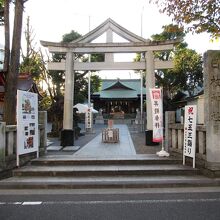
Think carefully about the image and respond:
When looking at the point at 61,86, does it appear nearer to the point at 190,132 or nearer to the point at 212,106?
the point at 190,132

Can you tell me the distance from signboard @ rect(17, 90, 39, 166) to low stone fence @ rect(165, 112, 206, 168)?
4.57m

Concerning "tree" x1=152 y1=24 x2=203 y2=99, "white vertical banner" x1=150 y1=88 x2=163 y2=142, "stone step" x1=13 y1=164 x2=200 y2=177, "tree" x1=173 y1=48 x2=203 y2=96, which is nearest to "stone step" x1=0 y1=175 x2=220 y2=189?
"stone step" x1=13 y1=164 x2=200 y2=177

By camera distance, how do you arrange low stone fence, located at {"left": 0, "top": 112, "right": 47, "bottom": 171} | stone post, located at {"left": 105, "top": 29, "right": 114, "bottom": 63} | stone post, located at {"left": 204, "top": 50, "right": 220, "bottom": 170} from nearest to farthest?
stone post, located at {"left": 204, "top": 50, "right": 220, "bottom": 170} → low stone fence, located at {"left": 0, "top": 112, "right": 47, "bottom": 171} → stone post, located at {"left": 105, "top": 29, "right": 114, "bottom": 63}

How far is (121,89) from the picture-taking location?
189 ft

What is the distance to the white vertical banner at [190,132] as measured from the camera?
10.0 metres

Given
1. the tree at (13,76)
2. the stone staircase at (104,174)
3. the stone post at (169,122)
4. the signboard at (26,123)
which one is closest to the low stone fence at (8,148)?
the signboard at (26,123)

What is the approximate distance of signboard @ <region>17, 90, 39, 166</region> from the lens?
10.2 metres

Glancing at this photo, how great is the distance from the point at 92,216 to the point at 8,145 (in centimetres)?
441

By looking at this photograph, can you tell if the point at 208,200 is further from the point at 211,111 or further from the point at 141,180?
the point at 211,111

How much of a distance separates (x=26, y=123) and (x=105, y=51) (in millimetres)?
6552

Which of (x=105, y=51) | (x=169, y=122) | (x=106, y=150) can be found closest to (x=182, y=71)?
(x=105, y=51)

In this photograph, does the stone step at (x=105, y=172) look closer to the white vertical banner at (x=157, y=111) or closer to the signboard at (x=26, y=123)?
the signboard at (x=26, y=123)

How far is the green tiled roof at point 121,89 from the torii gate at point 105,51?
38126 millimetres

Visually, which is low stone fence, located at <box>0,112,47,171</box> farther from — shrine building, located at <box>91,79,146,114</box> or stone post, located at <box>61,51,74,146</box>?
shrine building, located at <box>91,79,146,114</box>
